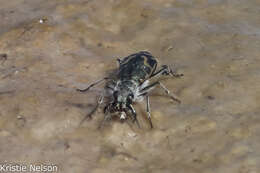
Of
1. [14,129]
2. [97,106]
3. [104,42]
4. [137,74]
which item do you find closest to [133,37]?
[104,42]

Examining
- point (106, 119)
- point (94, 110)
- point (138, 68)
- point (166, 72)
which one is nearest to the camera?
point (106, 119)

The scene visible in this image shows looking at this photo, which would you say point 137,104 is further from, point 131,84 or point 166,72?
point 166,72

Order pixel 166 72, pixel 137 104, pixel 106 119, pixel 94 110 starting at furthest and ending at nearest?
pixel 166 72 → pixel 137 104 → pixel 94 110 → pixel 106 119

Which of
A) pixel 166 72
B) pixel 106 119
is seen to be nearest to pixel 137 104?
pixel 106 119

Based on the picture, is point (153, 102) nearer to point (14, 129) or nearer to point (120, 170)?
point (120, 170)

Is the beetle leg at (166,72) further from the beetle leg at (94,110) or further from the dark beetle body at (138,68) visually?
the beetle leg at (94,110)

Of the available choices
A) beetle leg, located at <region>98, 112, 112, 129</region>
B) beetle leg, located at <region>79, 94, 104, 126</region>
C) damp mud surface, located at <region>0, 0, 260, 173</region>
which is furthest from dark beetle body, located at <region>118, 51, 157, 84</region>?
beetle leg, located at <region>98, 112, 112, 129</region>
